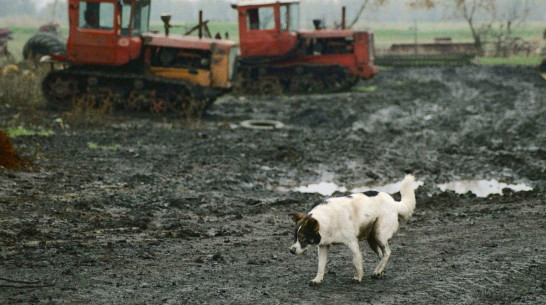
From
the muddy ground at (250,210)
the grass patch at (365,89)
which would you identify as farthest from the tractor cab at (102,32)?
the grass patch at (365,89)

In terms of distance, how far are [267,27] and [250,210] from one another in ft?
50.3

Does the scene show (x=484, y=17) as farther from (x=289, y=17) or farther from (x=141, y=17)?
(x=141, y=17)

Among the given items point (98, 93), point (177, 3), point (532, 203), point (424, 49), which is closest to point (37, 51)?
point (98, 93)

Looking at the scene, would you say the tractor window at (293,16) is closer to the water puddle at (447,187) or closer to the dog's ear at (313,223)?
the water puddle at (447,187)

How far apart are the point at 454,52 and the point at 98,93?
32.1 m

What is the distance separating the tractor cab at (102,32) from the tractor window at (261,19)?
665cm

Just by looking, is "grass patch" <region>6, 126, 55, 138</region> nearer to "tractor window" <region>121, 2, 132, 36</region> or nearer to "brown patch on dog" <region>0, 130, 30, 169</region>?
"brown patch on dog" <region>0, 130, 30, 169</region>

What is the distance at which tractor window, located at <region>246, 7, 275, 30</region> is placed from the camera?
23484 millimetres

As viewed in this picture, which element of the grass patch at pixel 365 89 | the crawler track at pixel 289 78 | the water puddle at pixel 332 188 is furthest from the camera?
the grass patch at pixel 365 89

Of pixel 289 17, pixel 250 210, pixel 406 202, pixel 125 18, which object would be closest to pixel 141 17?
pixel 125 18

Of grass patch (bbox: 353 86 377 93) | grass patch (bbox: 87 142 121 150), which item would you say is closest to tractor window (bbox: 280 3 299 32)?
grass patch (bbox: 353 86 377 93)

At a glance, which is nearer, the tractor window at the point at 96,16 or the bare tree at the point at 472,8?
the tractor window at the point at 96,16

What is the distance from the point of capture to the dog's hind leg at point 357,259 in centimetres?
585

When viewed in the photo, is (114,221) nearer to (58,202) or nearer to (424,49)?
(58,202)
